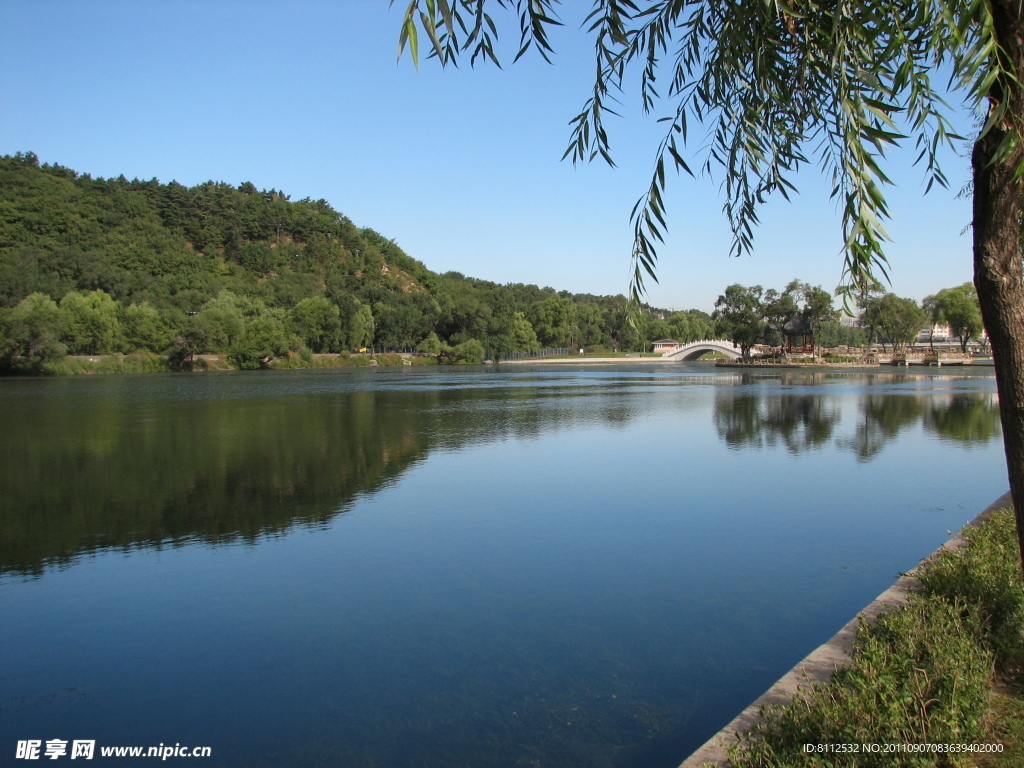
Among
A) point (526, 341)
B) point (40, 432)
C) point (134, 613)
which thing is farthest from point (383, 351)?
point (134, 613)

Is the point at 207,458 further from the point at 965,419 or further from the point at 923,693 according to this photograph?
the point at 965,419

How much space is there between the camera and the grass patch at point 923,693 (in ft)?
11.0

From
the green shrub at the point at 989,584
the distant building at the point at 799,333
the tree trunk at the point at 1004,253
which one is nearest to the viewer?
the tree trunk at the point at 1004,253

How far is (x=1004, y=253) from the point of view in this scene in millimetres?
3596

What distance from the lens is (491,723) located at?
16.8ft

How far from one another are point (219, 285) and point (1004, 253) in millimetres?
97583

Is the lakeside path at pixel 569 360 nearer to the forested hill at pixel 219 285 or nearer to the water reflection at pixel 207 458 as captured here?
the forested hill at pixel 219 285

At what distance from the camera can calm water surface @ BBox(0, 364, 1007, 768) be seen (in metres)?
5.18

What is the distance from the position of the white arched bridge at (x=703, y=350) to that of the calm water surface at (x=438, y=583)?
70.5 m

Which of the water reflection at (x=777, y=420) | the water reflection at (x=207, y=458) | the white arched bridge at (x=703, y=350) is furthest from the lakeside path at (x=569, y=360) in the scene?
the water reflection at (x=207, y=458)

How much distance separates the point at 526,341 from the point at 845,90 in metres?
110

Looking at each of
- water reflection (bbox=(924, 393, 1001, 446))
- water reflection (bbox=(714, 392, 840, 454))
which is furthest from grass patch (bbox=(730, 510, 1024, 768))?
water reflection (bbox=(924, 393, 1001, 446))

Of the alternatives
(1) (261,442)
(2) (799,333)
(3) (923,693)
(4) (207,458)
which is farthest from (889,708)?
(2) (799,333)

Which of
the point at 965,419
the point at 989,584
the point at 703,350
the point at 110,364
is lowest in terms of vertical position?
the point at 965,419
